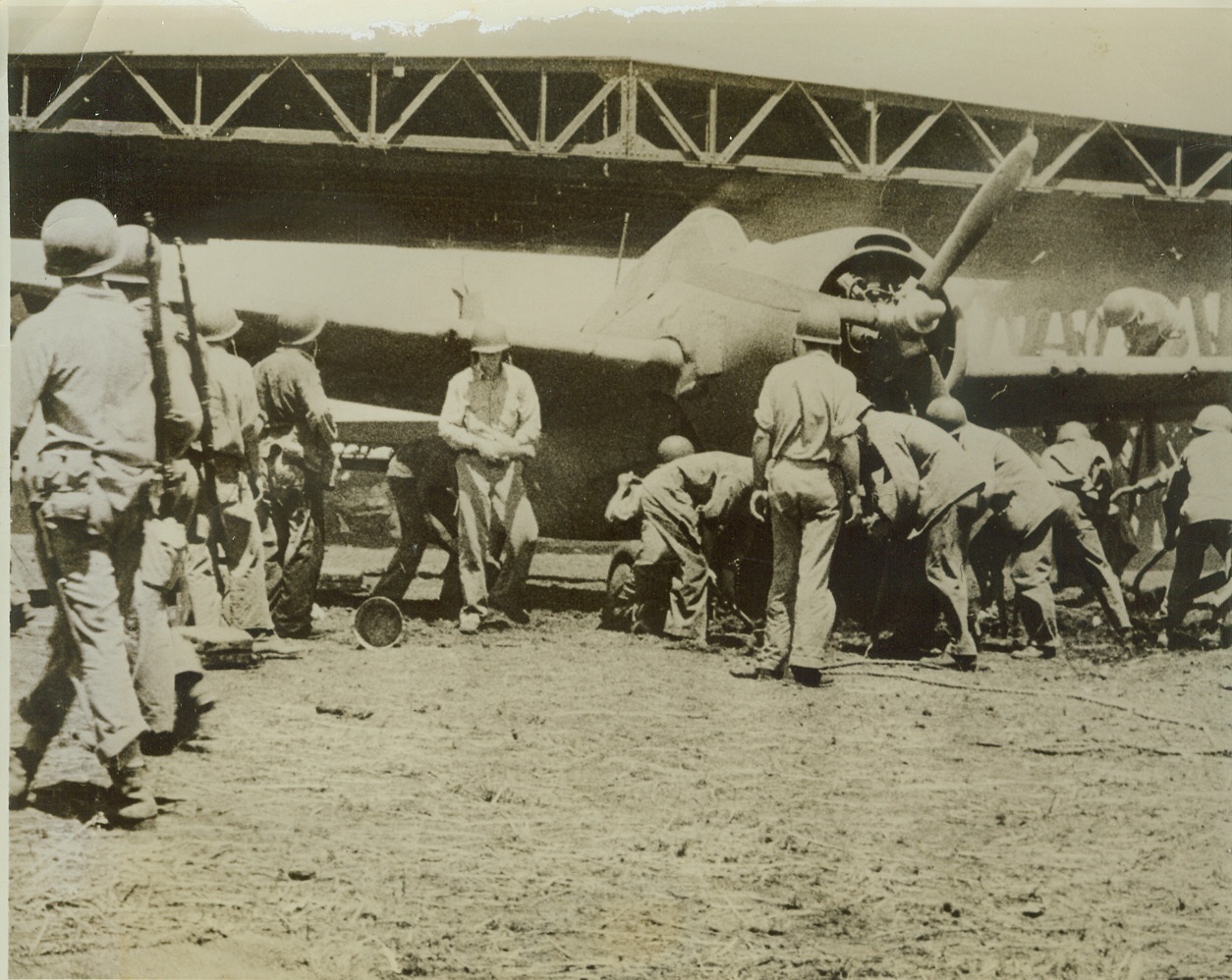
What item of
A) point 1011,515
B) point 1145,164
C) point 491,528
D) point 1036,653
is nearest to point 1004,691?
point 1036,653

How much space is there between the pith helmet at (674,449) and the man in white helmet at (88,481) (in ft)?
6.30

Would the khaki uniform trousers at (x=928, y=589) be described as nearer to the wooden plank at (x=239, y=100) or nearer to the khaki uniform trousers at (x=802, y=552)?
the khaki uniform trousers at (x=802, y=552)

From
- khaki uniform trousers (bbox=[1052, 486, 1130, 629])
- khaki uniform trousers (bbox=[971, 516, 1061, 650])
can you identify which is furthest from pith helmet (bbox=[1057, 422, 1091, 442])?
khaki uniform trousers (bbox=[971, 516, 1061, 650])

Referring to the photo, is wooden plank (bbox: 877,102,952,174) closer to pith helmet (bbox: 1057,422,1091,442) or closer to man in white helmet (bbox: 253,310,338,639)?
pith helmet (bbox: 1057,422,1091,442)

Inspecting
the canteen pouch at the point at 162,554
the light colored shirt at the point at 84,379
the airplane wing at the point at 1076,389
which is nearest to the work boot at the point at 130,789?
the canteen pouch at the point at 162,554

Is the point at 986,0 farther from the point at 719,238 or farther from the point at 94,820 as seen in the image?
the point at 94,820

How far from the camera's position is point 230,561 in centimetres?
367

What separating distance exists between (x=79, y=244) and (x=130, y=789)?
1.58 m

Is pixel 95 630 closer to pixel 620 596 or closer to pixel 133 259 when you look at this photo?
pixel 133 259

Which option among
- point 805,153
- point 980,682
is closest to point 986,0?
point 805,153

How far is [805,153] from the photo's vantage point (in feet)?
13.3

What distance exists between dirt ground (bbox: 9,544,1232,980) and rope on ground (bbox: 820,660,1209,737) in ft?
0.05

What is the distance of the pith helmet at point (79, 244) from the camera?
320 cm

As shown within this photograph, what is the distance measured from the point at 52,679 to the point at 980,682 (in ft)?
9.54
